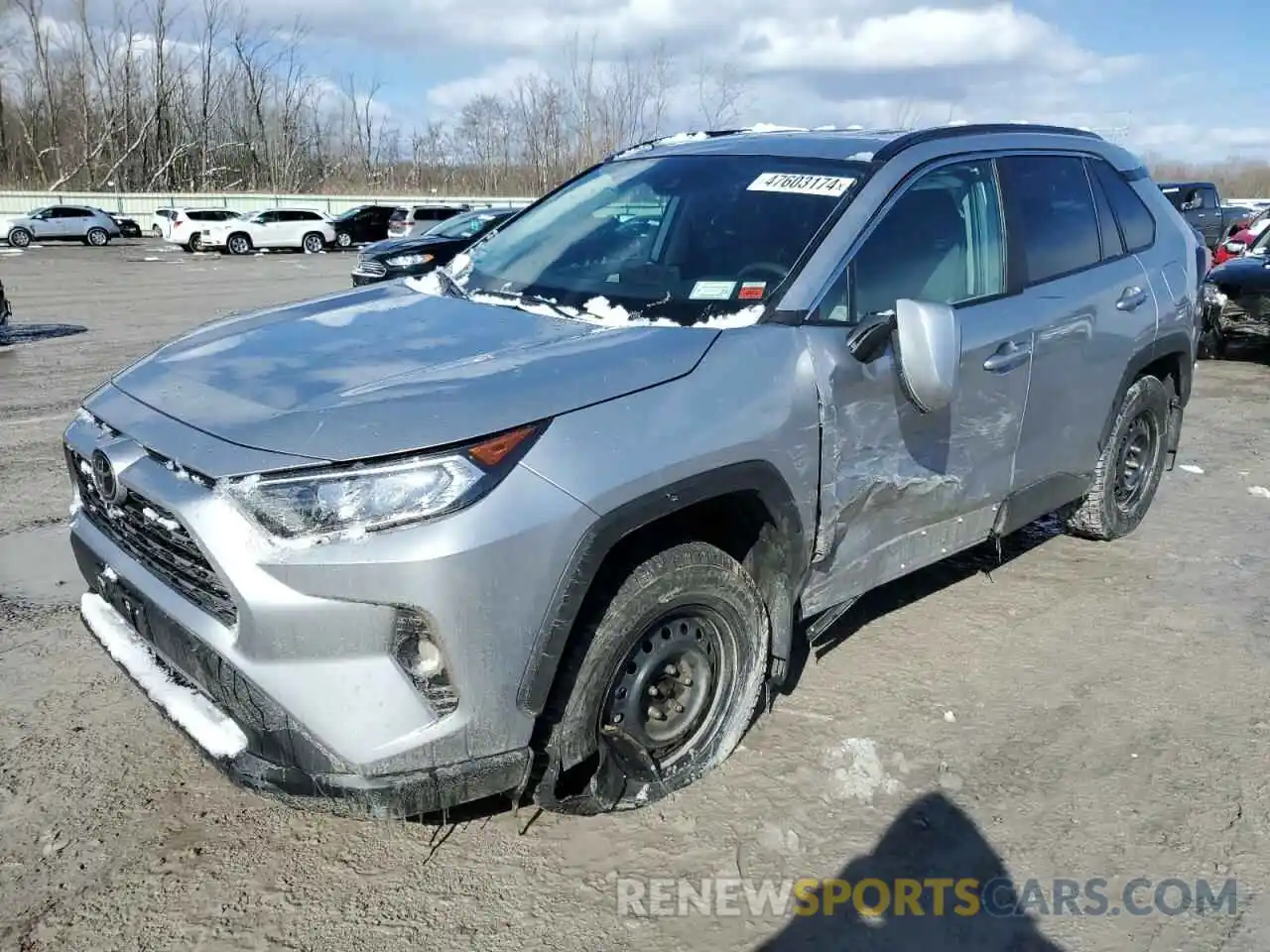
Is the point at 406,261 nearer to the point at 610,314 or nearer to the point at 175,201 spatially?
the point at 610,314

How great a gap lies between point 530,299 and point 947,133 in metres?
1.71

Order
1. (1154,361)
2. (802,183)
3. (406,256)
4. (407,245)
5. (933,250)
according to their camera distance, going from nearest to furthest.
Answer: (802,183), (933,250), (1154,361), (406,256), (407,245)

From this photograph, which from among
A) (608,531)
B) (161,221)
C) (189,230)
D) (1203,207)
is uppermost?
(608,531)

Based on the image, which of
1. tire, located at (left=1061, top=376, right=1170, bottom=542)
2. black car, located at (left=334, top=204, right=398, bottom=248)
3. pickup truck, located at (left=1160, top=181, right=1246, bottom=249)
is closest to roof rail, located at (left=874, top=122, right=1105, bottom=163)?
tire, located at (left=1061, top=376, right=1170, bottom=542)

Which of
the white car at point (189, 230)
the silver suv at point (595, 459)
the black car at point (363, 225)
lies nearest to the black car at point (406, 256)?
the silver suv at point (595, 459)

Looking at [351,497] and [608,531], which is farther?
[608,531]

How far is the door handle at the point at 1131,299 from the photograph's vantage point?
4492 millimetres

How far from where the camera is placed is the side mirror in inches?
118

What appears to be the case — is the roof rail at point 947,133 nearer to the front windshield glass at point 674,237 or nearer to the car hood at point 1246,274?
the front windshield glass at point 674,237

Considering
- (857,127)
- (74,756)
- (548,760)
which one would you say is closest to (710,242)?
(857,127)

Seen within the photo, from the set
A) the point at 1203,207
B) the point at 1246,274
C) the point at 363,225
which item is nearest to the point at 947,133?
the point at 1246,274

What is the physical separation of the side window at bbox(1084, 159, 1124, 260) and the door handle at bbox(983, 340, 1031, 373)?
3.43ft

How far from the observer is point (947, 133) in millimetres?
3801

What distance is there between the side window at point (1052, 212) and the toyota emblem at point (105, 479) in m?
3.24
